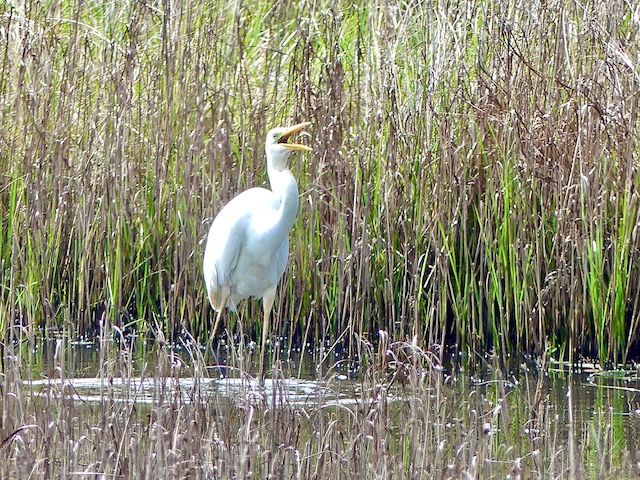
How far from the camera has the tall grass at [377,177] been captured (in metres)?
4.71

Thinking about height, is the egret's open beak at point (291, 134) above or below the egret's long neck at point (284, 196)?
above

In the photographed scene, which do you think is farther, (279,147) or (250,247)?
(250,247)

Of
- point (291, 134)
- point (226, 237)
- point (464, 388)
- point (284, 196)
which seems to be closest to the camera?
point (464, 388)

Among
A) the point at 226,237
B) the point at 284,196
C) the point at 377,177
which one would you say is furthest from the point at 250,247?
the point at 377,177

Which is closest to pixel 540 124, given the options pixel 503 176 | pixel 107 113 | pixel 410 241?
pixel 503 176

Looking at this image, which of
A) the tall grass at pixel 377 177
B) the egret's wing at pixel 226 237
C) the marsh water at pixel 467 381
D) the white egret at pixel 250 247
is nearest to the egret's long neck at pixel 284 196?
the white egret at pixel 250 247

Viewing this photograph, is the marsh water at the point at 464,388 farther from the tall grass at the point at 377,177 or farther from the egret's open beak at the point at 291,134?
the egret's open beak at the point at 291,134

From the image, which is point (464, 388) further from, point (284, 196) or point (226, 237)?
point (226, 237)

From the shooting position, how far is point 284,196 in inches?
189

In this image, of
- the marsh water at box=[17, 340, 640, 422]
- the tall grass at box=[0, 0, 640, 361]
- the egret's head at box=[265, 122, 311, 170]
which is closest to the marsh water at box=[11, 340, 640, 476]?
the marsh water at box=[17, 340, 640, 422]

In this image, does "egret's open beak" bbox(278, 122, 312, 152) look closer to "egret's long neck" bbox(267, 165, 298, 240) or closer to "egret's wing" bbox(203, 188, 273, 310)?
"egret's long neck" bbox(267, 165, 298, 240)

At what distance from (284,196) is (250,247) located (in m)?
0.42

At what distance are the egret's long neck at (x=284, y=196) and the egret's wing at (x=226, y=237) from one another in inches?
4.8

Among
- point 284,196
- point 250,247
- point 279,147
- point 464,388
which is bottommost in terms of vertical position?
point 464,388
